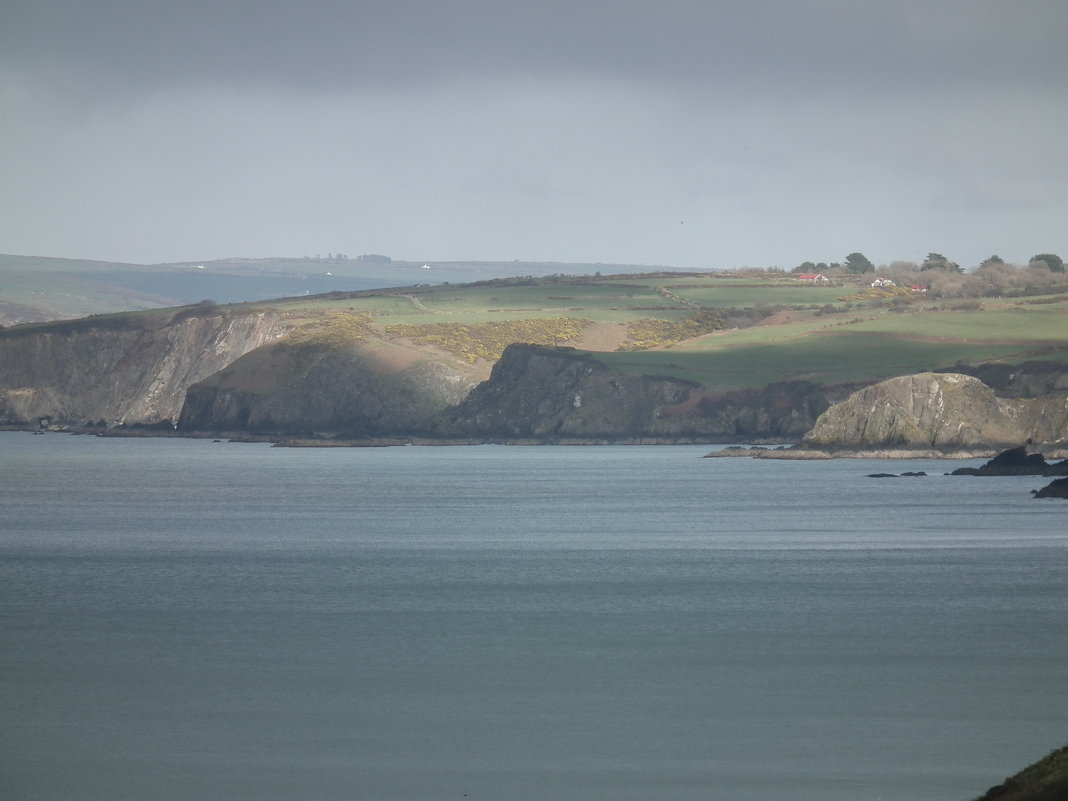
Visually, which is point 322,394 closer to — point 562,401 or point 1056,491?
point 562,401

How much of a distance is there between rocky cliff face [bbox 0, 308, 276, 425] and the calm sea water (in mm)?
96335

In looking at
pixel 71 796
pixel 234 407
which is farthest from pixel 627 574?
pixel 234 407

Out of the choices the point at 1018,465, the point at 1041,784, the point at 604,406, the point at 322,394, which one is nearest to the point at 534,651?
the point at 1041,784

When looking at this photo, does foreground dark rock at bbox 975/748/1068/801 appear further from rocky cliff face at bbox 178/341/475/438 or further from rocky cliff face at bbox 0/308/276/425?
rocky cliff face at bbox 0/308/276/425

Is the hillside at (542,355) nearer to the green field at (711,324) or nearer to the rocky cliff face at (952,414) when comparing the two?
the green field at (711,324)

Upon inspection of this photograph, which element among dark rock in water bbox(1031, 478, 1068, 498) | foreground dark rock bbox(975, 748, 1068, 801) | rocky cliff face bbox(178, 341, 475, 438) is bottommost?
rocky cliff face bbox(178, 341, 475, 438)

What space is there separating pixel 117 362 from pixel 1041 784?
525ft

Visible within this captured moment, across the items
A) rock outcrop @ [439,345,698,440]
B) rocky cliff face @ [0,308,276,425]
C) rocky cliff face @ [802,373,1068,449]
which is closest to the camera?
rocky cliff face @ [802,373,1068,449]

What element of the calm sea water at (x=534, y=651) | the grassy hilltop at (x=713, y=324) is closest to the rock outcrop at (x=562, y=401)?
the grassy hilltop at (x=713, y=324)

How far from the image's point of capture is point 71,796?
21.6 m

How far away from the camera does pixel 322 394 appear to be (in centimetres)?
14400

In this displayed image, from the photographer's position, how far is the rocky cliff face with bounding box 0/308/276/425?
162m

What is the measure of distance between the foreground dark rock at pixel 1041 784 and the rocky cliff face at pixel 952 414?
3187 inches

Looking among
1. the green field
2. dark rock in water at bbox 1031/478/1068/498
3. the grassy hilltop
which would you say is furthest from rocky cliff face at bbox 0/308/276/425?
dark rock in water at bbox 1031/478/1068/498
